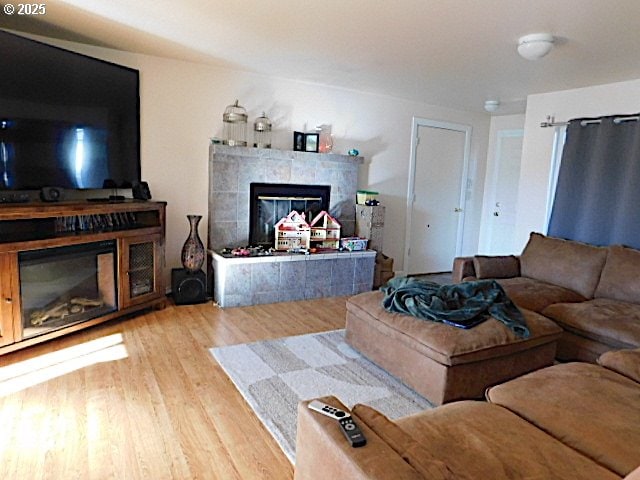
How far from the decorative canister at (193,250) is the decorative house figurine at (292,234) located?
0.78 metres

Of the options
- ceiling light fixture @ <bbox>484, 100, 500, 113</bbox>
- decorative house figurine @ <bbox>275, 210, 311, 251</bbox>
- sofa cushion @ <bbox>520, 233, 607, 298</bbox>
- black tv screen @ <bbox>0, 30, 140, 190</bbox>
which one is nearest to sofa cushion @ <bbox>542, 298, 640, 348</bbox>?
sofa cushion @ <bbox>520, 233, 607, 298</bbox>

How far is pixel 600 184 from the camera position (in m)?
3.88

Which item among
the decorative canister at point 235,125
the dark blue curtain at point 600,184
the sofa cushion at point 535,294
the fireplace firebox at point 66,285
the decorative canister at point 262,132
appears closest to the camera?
the fireplace firebox at point 66,285

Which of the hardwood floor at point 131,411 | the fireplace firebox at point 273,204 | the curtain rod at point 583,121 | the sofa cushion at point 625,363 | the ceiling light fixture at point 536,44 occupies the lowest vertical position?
the hardwood floor at point 131,411

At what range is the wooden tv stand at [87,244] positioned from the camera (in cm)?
261

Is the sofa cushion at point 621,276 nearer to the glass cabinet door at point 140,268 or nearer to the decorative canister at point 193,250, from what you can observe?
the decorative canister at point 193,250

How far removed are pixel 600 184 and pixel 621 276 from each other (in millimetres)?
1009

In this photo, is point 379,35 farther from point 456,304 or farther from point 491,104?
point 491,104

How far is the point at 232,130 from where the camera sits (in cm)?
438

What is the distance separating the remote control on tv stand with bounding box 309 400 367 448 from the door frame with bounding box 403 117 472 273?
459 centimetres

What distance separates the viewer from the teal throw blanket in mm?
2479

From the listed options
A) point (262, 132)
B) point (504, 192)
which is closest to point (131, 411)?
point (262, 132)

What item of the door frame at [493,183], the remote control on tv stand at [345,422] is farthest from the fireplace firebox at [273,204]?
the remote control on tv stand at [345,422]

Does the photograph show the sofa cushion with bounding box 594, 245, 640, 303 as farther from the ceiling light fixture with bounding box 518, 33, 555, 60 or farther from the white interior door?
the white interior door
